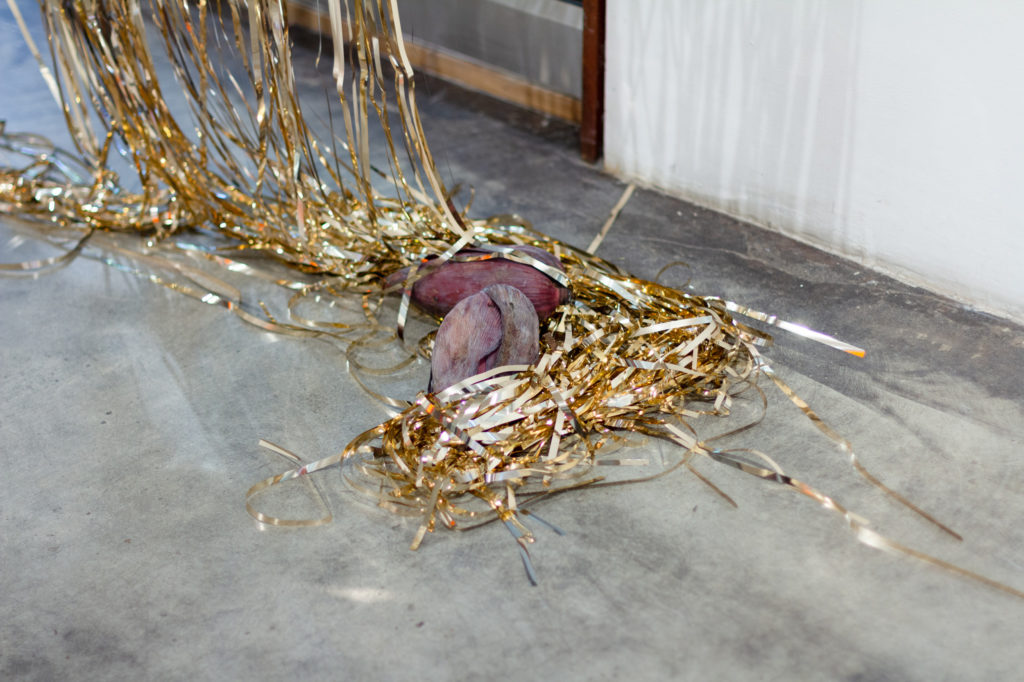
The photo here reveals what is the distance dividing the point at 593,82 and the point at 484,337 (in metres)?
1.18

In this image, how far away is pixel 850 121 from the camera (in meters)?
2.09

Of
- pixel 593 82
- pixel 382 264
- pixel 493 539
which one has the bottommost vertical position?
pixel 493 539

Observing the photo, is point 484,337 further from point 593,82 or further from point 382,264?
point 593,82

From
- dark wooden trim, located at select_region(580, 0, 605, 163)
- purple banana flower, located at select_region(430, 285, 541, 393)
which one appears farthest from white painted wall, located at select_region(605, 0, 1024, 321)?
purple banana flower, located at select_region(430, 285, 541, 393)

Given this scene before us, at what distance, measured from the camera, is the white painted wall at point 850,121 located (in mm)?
1859

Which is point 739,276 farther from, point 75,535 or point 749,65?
point 75,535

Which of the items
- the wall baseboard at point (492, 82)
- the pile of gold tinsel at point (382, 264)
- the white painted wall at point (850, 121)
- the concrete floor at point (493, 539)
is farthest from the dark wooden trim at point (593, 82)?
the concrete floor at point (493, 539)

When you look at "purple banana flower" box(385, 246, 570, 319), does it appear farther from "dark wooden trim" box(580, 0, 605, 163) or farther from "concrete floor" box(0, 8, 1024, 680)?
"dark wooden trim" box(580, 0, 605, 163)

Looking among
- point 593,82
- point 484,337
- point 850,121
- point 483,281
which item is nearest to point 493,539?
point 484,337

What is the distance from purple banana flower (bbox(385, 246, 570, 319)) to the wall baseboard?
3.52ft

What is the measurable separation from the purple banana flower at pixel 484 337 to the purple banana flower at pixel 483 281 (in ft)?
0.36

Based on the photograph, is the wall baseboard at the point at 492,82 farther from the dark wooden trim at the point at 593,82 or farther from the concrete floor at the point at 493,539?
the concrete floor at the point at 493,539

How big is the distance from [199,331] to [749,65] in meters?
1.39

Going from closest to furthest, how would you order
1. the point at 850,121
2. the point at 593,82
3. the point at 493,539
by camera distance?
the point at 493,539 < the point at 850,121 < the point at 593,82
